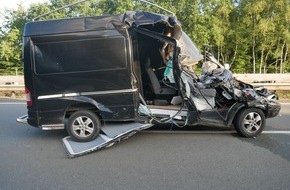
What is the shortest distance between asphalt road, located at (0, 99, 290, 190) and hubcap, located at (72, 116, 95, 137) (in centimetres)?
45

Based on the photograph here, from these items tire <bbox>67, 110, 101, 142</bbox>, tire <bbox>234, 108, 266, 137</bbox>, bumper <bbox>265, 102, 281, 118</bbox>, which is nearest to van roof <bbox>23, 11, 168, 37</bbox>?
tire <bbox>67, 110, 101, 142</bbox>

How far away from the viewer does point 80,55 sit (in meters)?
5.72

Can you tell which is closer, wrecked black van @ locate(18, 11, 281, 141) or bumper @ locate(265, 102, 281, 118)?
wrecked black van @ locate(18, 11, 281, 141)

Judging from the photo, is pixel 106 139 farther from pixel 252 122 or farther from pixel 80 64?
pixel 252 122

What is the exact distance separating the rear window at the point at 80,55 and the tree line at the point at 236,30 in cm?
2226

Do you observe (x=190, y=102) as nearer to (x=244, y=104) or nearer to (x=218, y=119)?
(x=218, y=119)

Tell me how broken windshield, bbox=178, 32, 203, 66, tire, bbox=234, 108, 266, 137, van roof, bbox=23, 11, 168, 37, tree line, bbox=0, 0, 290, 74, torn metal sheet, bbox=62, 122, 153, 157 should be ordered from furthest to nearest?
tree line, bbox=0, 0, 290, 74
broken windshield, bbox=178, 32, 203, 66
tire, bbox=234, 108, 266, 137
van roof, bbox=23, 11, 168, 37
torn metal sheet, bbox=62, 122, 153, 157

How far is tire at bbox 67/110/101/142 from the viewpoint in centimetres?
589

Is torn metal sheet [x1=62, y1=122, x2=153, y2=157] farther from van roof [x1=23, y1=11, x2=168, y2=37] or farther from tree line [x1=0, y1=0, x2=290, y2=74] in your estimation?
tree line [x1=0, y1=0, x2=290, y2=74]

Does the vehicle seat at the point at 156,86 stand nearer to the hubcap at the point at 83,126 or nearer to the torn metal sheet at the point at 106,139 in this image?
the torn metal sheet at the point at 106,139

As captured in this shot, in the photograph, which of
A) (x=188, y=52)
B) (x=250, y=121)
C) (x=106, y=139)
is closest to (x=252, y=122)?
(x=250, y=121)

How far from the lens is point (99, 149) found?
5.53 metres

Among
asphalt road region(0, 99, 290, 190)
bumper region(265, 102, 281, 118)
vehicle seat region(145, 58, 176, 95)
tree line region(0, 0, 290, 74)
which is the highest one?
tree line region(0, 0, 290, 74)

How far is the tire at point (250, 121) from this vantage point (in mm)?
6102
